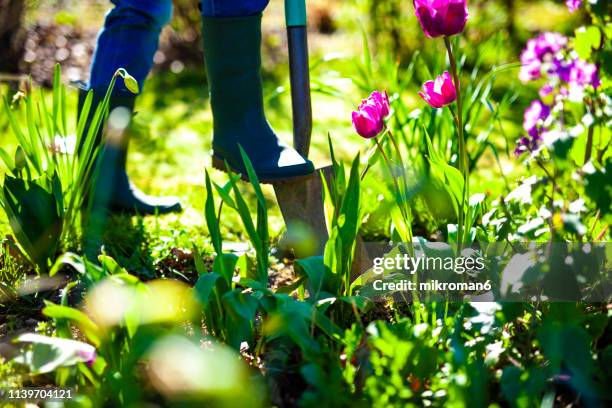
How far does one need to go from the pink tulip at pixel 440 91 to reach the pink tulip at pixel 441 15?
0.37 ft

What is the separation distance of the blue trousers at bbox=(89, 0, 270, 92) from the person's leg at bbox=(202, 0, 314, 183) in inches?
7.7

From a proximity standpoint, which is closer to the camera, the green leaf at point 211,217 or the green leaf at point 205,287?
the green leaf at point 205,287

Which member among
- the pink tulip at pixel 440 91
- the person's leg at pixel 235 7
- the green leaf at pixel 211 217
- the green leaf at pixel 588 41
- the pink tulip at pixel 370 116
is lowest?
the green leaf at pixel 211 217

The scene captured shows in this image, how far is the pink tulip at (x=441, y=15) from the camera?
4.34ft

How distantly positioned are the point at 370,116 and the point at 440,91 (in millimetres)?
149

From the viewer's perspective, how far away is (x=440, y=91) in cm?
145

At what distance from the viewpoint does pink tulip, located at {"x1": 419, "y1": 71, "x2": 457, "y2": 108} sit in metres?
1.44

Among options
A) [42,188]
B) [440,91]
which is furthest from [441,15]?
[42,188]

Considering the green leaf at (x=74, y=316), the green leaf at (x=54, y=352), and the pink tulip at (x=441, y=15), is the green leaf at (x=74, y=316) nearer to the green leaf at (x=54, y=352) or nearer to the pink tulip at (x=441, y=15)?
the green leaf at (x=54, y=352)

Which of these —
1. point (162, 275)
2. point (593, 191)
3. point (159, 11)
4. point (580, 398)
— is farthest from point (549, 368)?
point (159, 11)

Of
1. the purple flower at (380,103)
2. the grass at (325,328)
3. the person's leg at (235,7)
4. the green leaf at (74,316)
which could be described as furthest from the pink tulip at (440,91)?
the green leaf at (74,316)

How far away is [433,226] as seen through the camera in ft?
6.70

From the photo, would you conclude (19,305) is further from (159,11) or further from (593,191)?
(593,191)

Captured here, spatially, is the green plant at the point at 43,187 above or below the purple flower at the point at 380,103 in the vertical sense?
below
